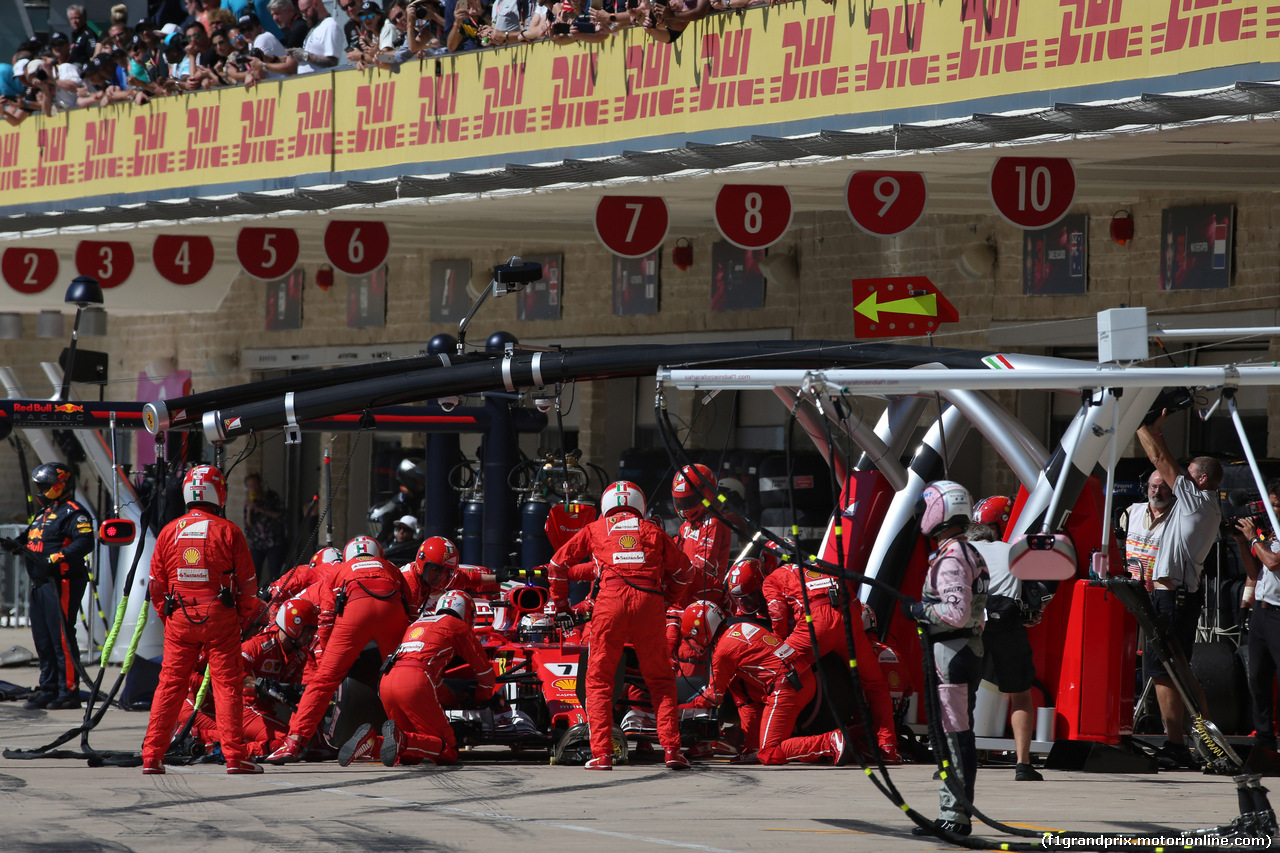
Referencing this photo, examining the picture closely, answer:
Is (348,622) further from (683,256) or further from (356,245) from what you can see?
(683,256)

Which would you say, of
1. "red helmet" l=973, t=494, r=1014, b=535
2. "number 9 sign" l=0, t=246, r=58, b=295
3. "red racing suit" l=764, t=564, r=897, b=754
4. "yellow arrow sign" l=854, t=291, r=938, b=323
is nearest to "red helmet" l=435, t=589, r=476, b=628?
"red racing suit" l=764, t=564, r=897, b=754

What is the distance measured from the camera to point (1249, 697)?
10.2 m

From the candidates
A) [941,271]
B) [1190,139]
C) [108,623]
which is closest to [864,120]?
[1190,139]

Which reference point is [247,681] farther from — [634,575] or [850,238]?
[850,238]

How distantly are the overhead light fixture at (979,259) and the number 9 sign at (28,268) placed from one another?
1054 centimetres

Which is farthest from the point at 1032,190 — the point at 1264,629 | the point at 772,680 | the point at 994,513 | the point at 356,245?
the point at 356,245

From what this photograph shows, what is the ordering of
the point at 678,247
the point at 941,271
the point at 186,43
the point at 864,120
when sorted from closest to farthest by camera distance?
the point at 864,120
the point at 941,271
the point at 678,247
the point at 186,43

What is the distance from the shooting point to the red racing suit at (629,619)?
9.56 metres

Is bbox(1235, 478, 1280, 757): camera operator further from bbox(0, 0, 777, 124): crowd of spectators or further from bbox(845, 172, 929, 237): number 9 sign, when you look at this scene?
bbox(0, 0, 777, 124): crowd of spectators

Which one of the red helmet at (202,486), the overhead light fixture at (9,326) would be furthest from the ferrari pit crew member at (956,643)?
the overhead light fixture at (9,326)

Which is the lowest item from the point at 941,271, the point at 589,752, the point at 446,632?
the point at 589,752

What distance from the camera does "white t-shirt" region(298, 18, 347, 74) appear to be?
16978 millimetres

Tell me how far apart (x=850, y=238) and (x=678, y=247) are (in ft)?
6.67

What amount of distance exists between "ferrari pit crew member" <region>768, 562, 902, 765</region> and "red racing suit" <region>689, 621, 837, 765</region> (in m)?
0.11
